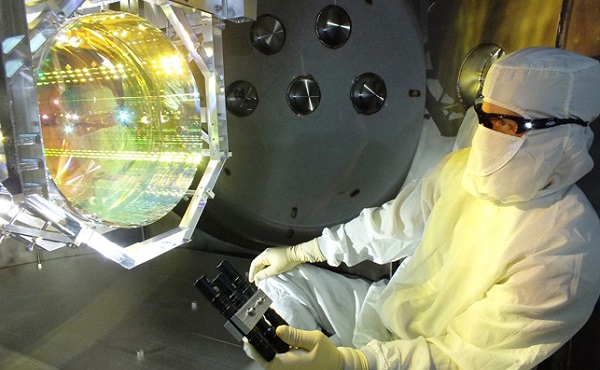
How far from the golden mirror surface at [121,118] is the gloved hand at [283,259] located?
450 mm

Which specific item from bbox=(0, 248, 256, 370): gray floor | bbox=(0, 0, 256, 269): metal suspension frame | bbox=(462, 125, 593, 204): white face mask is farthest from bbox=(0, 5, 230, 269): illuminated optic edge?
bbox=(462, 125, 593, 204): white face mask

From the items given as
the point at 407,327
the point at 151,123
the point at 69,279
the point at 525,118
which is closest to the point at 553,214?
the point at 525,118

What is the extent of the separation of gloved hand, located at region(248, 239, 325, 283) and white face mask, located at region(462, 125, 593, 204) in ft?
2.12

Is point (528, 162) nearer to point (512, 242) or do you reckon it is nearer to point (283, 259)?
point (512, 242)

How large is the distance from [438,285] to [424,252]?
4.0 inches

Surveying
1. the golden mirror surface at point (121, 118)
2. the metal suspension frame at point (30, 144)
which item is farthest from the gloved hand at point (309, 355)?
the golden mirror surface at point (121, 118)

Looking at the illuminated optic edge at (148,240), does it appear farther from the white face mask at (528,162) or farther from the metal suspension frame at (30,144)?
the white face mask at (528,162)

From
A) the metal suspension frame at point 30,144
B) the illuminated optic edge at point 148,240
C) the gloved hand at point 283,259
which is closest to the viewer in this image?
the metal suspension frame at point 30,144

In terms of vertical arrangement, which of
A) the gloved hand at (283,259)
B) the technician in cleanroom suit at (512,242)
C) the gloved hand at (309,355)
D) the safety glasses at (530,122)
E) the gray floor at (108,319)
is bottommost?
the gray floor at (108,319)

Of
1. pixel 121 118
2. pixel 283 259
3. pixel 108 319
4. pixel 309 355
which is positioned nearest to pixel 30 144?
pixel 121 118

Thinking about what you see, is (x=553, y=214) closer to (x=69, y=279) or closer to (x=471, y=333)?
(x=471, y=333)

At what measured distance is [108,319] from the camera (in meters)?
1.53

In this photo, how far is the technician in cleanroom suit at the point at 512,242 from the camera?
1012mm

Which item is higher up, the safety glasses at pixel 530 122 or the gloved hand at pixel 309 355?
the safety glasses at pixel 530 122
